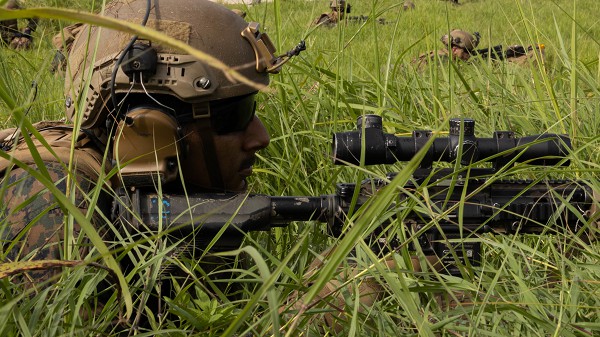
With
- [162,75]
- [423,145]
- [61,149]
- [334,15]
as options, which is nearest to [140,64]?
[162,75]

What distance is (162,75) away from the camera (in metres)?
2.52

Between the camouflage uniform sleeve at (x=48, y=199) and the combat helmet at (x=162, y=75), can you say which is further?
the combat helmet at (x=162, y=75)

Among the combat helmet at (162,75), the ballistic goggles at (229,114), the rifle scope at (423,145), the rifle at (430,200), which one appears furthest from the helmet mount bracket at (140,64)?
the rifle scope at (423,145)

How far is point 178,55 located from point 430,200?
0.85m

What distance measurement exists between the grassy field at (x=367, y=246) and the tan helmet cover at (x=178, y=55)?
140 millimetres

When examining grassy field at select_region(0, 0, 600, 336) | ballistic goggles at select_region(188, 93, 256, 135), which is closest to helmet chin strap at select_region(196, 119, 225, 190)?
ballistic goggles at select_region(188, 93, 256, 135)

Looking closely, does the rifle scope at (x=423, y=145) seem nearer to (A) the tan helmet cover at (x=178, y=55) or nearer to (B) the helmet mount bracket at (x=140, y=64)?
(A) the tan helmet cover at (x=178, y=55)

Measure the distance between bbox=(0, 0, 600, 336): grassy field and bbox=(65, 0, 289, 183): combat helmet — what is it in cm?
16

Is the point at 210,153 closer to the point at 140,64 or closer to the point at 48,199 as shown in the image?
the point at 140,64

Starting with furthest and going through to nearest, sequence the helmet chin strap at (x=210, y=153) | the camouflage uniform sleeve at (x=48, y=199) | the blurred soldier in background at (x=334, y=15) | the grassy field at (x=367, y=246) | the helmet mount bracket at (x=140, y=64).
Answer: the blurred soldier in background at (x=334, y=15)
the helmet chin strap at (x=210, y=153)
the helmet mount bracket at (x=140, y=64)
the camouflage uniform sleeve at (x=48, y=199)
the grassy field at (x=367, y=246)

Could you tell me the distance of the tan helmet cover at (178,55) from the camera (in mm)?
2523

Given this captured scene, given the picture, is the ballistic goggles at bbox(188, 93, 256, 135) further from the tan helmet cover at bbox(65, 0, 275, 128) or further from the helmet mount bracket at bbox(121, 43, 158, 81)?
the helmet mount bracket at bbox(121, 43, 158, 81)

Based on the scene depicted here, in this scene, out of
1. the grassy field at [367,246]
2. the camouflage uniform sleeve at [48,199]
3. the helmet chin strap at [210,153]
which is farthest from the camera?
the helmet chin strap at [210,153]

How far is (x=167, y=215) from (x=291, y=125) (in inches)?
64.5
